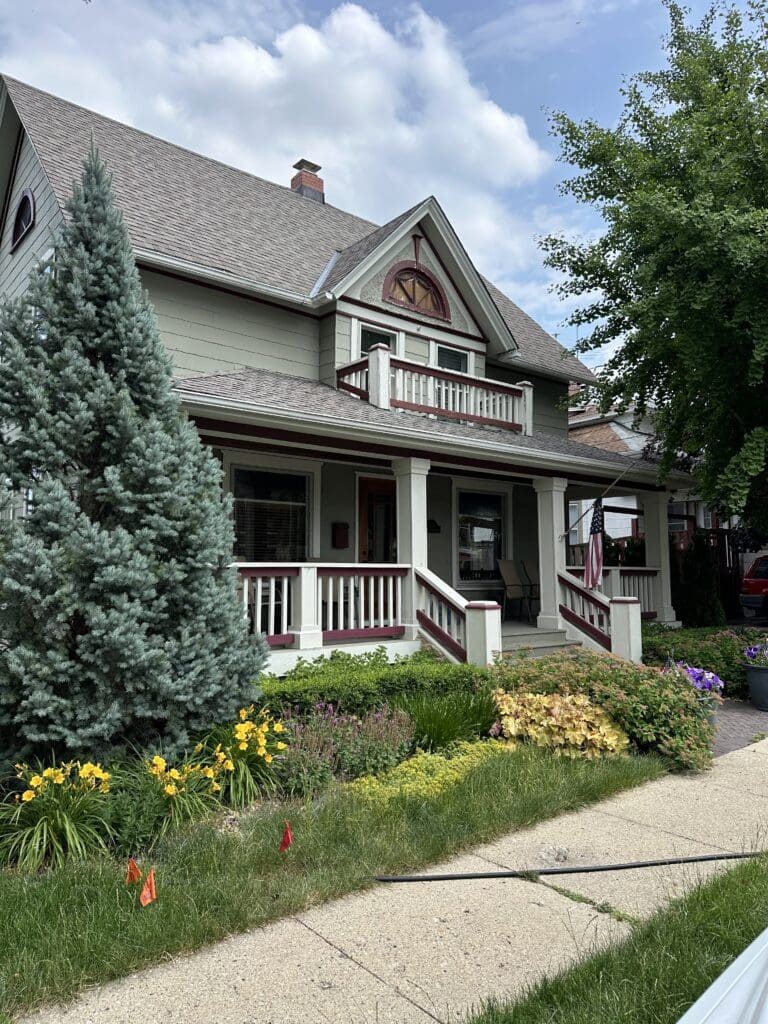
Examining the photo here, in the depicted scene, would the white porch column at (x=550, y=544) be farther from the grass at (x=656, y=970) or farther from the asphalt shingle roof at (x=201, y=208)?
the grass at (x=656, y=970)

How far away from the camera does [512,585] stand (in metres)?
12.5

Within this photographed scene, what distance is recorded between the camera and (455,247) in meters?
11.8

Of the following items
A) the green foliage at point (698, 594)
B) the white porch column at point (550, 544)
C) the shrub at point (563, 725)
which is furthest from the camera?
the green foliage at point (698, 594)

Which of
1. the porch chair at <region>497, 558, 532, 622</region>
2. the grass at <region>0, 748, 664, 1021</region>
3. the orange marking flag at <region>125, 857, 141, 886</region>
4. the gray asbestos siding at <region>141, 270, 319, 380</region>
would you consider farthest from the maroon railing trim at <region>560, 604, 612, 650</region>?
the orange marking flag at <region>125, 857, 141, 886</region>

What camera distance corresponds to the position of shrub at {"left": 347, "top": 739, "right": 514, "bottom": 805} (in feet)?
15.2

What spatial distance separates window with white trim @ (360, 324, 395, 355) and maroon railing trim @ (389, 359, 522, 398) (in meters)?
Result: 0.87

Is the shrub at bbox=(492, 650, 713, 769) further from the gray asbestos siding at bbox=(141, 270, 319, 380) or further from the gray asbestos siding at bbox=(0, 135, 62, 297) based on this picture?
the gray asbestos siding at bbox=(0, 135, 62, 297)

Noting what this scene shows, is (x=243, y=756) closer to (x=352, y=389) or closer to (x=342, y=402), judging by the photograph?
(x=342, y=402)

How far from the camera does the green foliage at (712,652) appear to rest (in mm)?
8898

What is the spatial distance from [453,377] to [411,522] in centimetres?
271

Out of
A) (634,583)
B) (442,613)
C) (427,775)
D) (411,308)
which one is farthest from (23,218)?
(634,583)

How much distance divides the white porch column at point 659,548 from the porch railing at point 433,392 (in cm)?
320

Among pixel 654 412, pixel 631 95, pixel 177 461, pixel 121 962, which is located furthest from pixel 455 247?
pixel 121 962

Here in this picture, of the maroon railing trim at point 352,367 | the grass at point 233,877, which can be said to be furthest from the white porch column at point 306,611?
the maroon railing trim at point 352,367
